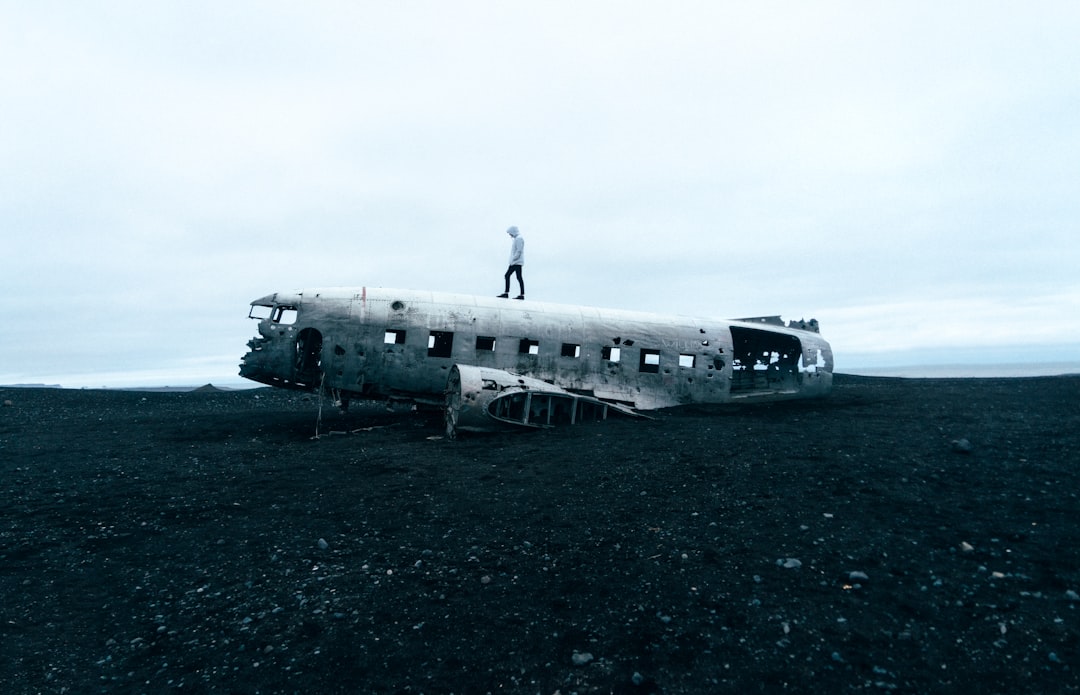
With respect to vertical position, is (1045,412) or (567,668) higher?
(1045,412)

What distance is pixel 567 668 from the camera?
5.30 metres

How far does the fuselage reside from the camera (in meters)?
17.1

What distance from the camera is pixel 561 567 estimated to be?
290 inches

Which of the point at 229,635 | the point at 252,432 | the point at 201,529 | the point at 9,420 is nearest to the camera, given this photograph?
the point at 229,635

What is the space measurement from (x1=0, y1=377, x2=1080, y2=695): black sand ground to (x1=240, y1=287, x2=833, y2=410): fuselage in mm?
3929

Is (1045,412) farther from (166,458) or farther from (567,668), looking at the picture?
(166,458)

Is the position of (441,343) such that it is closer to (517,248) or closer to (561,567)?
(517,248)

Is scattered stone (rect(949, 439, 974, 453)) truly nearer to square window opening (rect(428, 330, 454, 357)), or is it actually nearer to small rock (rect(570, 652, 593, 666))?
small rock (rect(570, 652, 593, 666))

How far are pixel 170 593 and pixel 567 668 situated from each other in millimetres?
5395

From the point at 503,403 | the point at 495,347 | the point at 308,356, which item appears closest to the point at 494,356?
the point at 495,347

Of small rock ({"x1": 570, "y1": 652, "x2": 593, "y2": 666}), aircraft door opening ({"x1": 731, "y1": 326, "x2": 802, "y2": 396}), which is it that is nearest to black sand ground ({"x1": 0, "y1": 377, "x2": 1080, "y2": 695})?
small rock ({"x1": 570, "y1": 652, "x2": 593, "y2": 666})

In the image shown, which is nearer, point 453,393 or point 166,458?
point 166,458

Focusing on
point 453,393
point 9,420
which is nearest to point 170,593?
point 453,393

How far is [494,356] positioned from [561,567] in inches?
446
